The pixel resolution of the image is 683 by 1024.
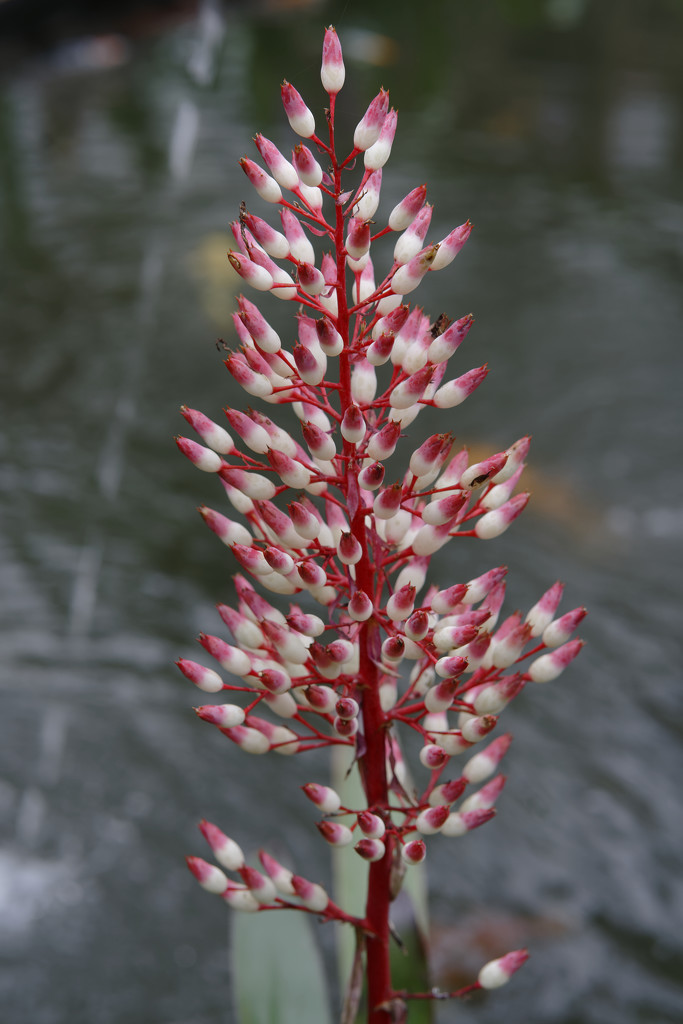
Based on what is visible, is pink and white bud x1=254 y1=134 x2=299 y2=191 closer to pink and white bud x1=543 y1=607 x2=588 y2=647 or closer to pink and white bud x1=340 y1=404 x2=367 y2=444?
pink and white bud x1=340 y1=404 x2=367 y2=444

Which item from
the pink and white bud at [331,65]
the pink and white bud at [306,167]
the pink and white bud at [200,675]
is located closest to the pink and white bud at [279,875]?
the pink and white bud at [200,675]

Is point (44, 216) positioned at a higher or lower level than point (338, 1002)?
higher

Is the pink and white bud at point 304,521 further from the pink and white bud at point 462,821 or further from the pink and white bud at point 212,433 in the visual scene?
the pink and white bud at point 462,821

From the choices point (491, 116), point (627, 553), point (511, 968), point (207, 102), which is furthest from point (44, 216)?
point (511, 968)

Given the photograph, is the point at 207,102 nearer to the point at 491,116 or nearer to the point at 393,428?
the point at 491,116

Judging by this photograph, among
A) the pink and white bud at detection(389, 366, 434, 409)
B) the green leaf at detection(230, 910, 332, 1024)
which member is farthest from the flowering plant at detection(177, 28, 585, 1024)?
the green leaf at detection(230, 910, 332, 1024)
